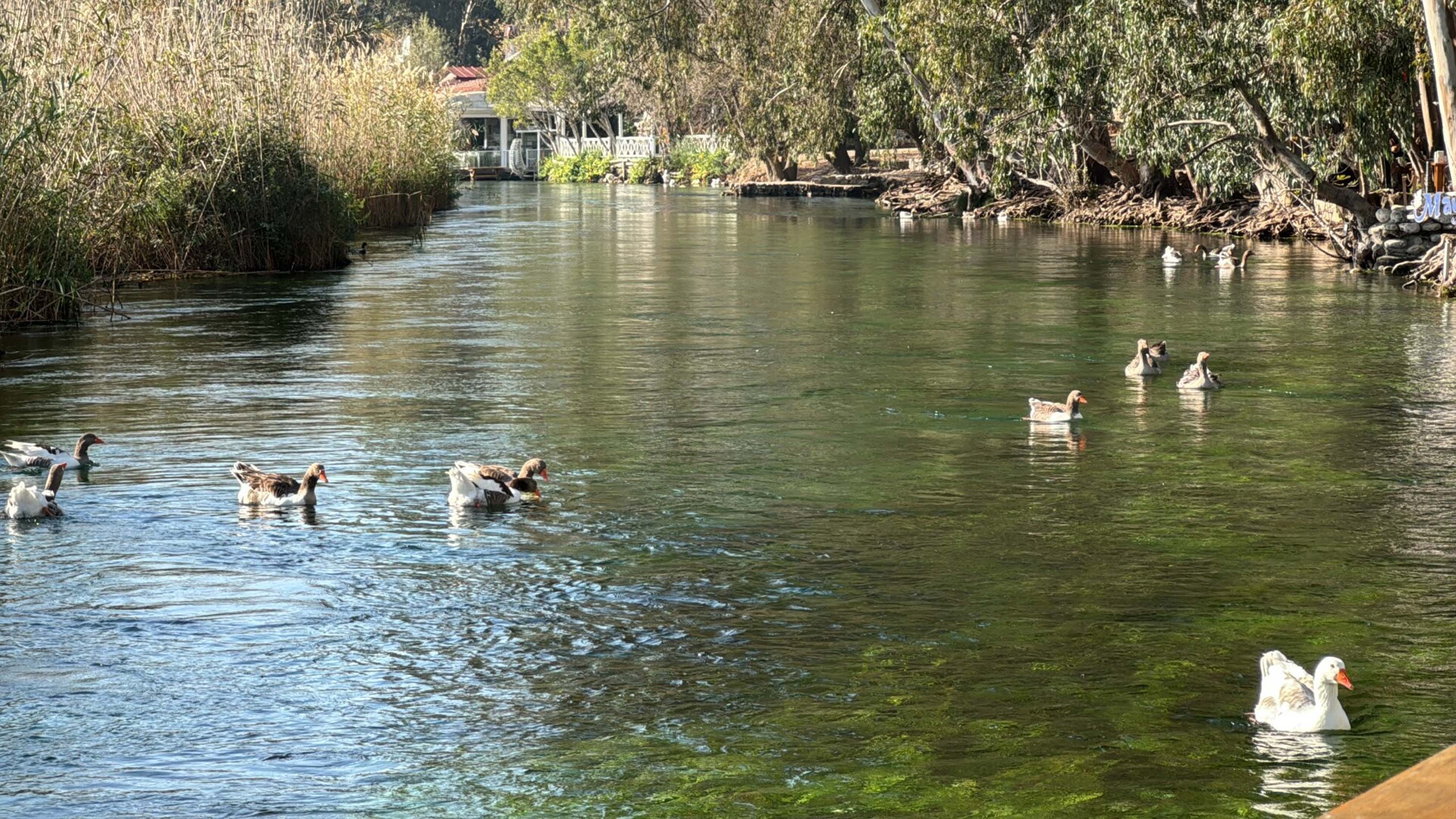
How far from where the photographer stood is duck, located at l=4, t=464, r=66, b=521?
1129 centimetres

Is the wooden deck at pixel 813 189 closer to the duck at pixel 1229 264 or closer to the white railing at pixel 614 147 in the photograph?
the white railing at pixel 614 147

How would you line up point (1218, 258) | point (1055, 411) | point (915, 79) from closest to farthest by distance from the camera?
point (1055, 411)
point (1218, 258)
point (915, 79)

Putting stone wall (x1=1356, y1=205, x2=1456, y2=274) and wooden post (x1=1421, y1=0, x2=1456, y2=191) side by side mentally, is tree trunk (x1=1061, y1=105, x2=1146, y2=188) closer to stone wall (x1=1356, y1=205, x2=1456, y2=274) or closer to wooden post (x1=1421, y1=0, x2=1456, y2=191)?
stone wall (x1=1356, y1=205, x2=1456, y2=274)

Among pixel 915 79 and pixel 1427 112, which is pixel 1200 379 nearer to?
pixel 1427 112

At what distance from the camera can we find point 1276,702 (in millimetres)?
7547

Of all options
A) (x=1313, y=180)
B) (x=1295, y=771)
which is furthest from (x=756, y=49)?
(x=1295, y=771)

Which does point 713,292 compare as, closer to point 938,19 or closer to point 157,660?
point 938,19

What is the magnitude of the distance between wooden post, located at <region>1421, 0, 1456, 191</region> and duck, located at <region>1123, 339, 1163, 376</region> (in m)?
8.54

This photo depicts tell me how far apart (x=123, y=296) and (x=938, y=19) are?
1953cm

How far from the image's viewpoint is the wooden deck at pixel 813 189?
2869 inches

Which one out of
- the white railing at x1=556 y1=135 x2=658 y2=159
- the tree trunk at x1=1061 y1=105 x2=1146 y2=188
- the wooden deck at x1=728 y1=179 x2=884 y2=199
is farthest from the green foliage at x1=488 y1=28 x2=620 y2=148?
the tree trunk at x1=1061 y1=105 x2=1146 y2=188

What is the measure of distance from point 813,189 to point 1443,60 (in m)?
50.4

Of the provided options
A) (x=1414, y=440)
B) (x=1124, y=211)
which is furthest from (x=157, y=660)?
(x=1124, y=211)

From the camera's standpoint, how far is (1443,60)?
23703 mm
